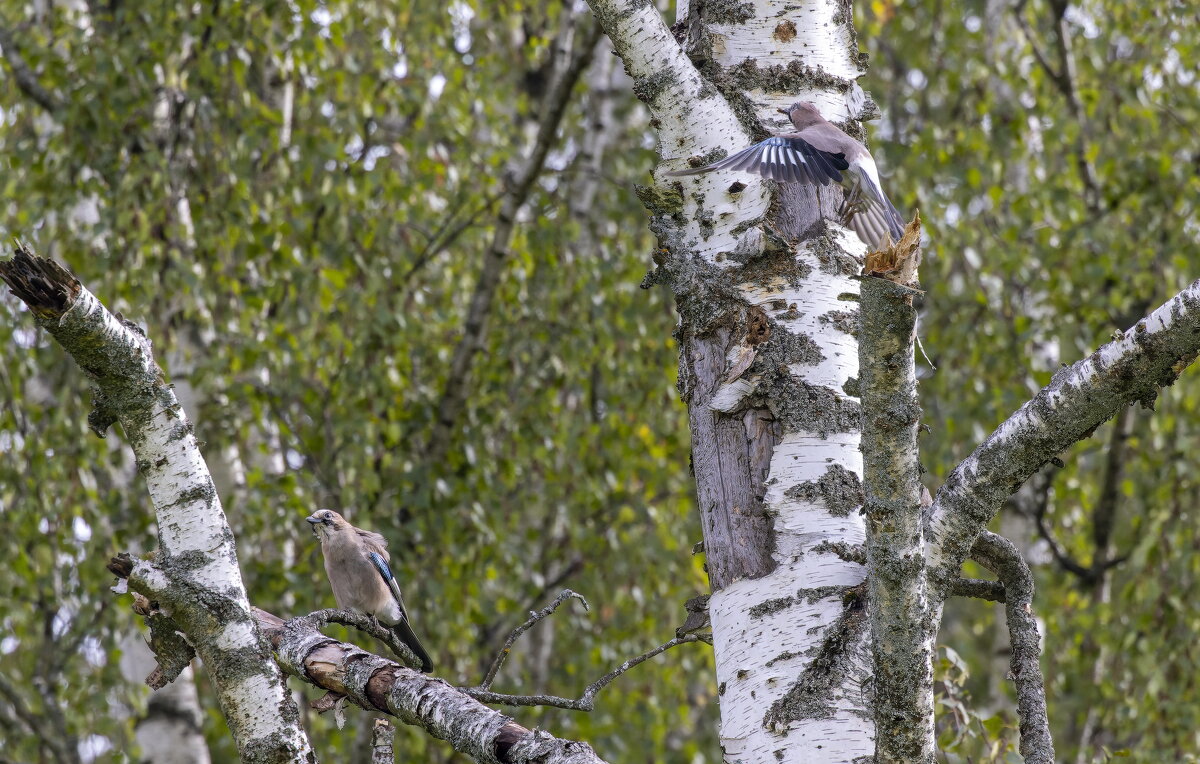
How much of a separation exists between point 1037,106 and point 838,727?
567cm

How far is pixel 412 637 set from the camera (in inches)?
179

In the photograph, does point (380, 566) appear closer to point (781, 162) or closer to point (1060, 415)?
point (781, 162)

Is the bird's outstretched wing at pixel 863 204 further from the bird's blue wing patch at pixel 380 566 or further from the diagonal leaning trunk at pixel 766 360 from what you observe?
the bird's blue wing patch at pixel 380 566

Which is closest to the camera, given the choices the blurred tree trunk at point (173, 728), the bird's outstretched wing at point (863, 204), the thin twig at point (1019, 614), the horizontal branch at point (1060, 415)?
the horizontal branch at point (1060, 415)

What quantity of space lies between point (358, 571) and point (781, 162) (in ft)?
9.27

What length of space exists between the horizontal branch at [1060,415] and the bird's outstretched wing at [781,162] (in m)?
0.70

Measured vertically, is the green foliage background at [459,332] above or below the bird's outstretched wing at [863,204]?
above

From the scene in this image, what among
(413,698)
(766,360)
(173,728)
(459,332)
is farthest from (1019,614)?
(459,332)

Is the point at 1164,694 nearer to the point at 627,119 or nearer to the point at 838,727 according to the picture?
the point at 838,727

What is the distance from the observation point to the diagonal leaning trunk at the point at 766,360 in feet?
6.14

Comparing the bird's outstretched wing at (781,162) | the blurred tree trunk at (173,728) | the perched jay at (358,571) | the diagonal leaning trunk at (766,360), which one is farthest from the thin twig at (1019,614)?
the blurred tree trunk at (173,728)

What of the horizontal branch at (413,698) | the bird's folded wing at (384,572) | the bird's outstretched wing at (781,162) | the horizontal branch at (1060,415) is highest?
the bird's outstretched wing at (781,162)

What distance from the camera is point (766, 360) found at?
2.06m

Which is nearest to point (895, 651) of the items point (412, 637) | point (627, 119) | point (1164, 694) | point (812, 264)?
point (812, 264)
